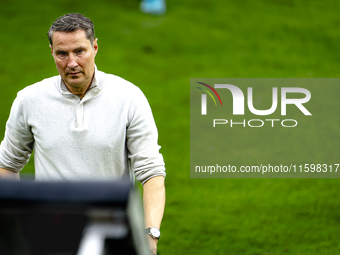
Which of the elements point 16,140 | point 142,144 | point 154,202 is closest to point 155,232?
point 154,202

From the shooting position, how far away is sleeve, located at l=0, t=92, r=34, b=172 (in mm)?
1734

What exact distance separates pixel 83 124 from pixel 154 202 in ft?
1.21

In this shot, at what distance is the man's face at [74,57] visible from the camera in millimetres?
1707

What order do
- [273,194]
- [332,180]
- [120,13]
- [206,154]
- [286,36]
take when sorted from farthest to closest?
[120,13] < [286,36] < [206,154] < [332,180] < [273,194]

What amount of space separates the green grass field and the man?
6.24ft

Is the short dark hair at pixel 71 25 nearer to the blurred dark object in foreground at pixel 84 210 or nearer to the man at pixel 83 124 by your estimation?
the man at pixel 83 124

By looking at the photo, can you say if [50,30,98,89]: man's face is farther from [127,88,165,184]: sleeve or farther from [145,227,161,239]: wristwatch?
[145,227,161,239]: wristwatch

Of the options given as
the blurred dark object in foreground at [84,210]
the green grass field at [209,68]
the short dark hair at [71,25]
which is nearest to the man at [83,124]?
the short dark hair at [71,25]

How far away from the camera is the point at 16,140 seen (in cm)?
177

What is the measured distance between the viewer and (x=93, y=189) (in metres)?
0.58

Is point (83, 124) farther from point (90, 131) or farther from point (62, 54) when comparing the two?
point (62, 54)

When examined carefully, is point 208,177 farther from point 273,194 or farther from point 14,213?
point 14,213

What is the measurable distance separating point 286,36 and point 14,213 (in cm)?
777

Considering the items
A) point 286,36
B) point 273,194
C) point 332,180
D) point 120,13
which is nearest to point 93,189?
point 273,194
